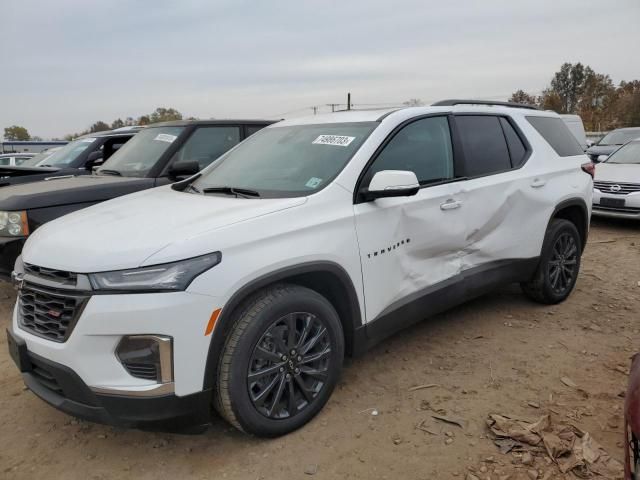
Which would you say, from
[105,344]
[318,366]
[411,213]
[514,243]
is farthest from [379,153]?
[105,344]

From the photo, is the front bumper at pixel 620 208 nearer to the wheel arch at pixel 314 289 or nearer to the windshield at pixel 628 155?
the windshield at pixel 628 155

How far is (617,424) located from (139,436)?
2686 millimetres

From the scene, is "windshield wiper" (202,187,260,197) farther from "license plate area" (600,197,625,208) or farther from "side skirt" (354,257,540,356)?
"license plate area" (600,197,625,208)

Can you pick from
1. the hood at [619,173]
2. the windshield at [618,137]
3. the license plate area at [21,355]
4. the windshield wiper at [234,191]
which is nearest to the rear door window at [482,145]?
the windshield wiper at [234,191]

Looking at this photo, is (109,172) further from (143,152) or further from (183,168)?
(183,168)

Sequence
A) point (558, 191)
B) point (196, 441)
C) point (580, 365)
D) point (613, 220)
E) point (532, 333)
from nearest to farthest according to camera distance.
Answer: point (196, 441) < point (580, 365) < point (532, 333) < point (558, 191) < point (613, 220)

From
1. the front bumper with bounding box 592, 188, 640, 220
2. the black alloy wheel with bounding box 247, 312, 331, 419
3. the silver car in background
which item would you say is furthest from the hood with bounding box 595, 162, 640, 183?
the black alloy wheel with bounding box 247, 312, 331, 419

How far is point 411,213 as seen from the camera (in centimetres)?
329

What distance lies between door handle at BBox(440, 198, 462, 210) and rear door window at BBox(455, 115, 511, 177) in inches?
11.8

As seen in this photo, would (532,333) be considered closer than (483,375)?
No

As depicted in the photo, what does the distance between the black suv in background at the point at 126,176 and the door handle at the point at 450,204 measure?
262 cm

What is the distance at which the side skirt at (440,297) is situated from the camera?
3158 mm

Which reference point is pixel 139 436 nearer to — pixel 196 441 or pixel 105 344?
pixel 196 441

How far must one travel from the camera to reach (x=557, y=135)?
15.7ft
